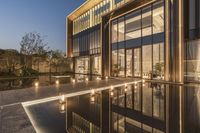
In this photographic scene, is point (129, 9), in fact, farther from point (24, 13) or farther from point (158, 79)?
point (24, 13)

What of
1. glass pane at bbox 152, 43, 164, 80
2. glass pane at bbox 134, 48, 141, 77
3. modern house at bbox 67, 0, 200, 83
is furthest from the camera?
glass pane at bbox 134, 48, 141, 77

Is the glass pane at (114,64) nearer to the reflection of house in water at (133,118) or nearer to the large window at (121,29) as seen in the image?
the large window at (121,29)

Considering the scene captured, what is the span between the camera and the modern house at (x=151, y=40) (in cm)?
1155

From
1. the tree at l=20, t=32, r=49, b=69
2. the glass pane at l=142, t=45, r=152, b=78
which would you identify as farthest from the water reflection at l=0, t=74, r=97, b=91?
the tree at l=20, t=32, r=49, b=69

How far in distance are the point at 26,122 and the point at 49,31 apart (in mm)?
66775

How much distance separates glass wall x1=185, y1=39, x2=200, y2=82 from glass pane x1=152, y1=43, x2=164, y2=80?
1.84m


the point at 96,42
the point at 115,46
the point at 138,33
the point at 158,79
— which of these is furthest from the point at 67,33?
the point at 158,79

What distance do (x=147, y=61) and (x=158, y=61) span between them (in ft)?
4.22

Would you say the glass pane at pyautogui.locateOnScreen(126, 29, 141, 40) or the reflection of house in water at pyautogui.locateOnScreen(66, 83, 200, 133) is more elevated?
the glass pane at pyautogui.locateOnScreen(126, 29, 141, 40)

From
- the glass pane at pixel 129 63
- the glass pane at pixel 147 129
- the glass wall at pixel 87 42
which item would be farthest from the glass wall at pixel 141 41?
the glass pane at pixel 147 129

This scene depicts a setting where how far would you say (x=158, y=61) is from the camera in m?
13.5

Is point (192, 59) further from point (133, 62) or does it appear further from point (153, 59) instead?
point (133, 62)

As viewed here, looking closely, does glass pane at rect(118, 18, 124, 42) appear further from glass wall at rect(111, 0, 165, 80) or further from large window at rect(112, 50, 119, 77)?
large window at rect(112, 50, 119, 77)

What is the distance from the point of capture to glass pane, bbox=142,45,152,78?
1427 cm
